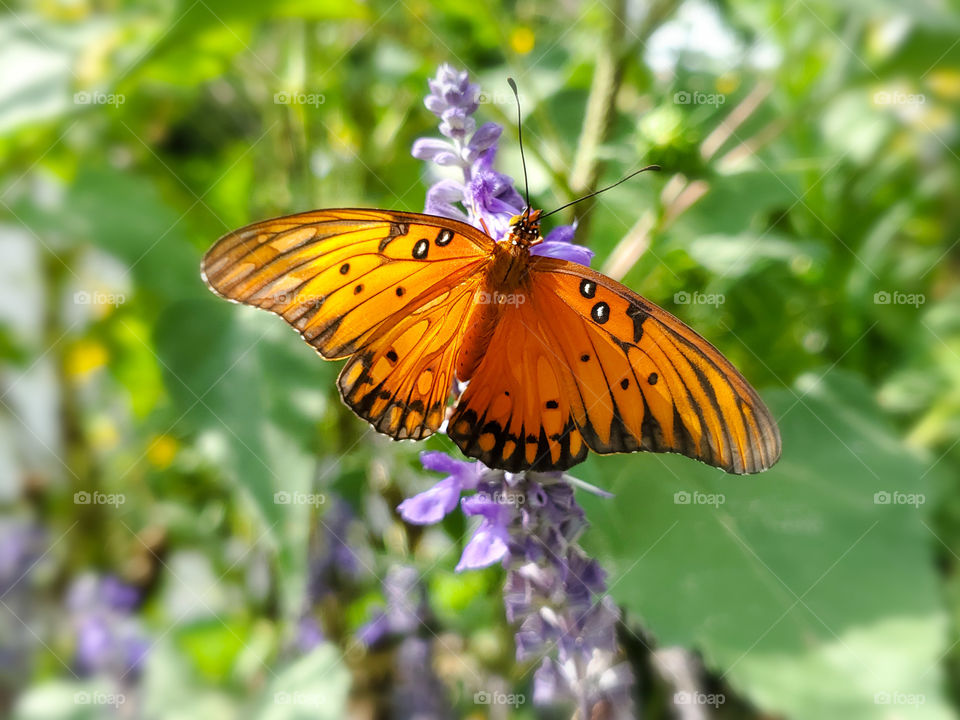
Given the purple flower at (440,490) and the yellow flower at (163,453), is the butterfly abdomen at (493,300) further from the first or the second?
the yellow flower at (163,453)

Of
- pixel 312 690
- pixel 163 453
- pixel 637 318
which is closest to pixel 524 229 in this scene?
pixel 637 318

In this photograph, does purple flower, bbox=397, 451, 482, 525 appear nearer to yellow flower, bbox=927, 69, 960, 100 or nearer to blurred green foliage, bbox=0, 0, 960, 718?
blurred green foliage, bbox=0, 0, 960, 718

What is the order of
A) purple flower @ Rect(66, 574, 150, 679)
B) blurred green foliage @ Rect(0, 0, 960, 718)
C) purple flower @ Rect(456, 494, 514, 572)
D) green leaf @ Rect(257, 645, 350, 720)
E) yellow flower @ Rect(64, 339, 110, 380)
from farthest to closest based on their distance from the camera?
yellow flower @ Rect(64, 339, 110, 380) < purple flower @ Rect(66, 574, 150, 679) < green leaf @ Rect(257, 645, 350, 720) < blurred green foliage @ Rect(0, 0, 960, 718) < purple flower @ Rect(456, 494, 514, 572)

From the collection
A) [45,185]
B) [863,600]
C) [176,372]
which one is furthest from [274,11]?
[863,600]

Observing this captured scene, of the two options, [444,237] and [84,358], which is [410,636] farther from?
[84,358]

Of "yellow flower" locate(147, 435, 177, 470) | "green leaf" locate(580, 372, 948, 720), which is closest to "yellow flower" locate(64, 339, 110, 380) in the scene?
"yellow flower" locate(147, 435, 177, 470)

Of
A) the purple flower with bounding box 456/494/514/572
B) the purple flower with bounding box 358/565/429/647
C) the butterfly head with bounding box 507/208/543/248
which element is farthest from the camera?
the purple flower with bounding box 358/565/429/647

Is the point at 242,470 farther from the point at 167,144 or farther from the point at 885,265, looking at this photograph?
the point at 167,144
